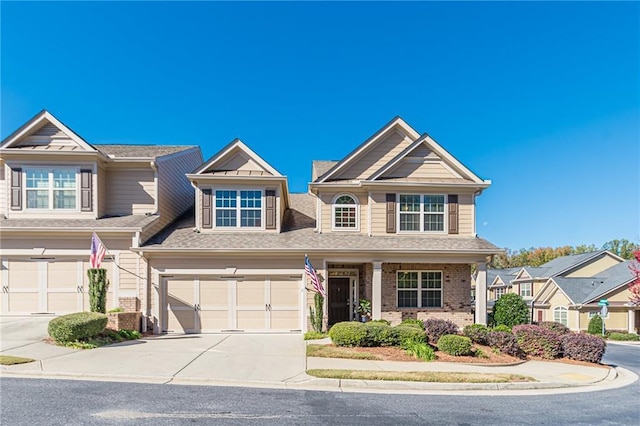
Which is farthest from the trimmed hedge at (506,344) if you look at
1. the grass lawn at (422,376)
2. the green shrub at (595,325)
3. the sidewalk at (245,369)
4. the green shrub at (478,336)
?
the green shrub at (595,325)

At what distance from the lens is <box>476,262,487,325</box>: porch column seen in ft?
55.8

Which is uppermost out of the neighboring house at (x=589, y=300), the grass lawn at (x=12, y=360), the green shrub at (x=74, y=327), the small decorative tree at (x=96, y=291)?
the small decorative tree at (x=96, y=291)

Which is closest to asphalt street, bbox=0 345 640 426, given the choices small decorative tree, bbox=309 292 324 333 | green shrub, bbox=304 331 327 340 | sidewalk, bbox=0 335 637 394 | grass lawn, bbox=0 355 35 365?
sidewalk, bbox=0 335 637 394

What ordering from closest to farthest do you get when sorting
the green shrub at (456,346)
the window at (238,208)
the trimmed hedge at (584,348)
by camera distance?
the green shrub at (456,346) < the trimmed hedge at (584,348) < the window at (238,208)

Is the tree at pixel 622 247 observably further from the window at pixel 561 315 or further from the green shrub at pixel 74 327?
the green shrub at pixel 74 327

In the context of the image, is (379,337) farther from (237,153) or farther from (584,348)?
(237,153)

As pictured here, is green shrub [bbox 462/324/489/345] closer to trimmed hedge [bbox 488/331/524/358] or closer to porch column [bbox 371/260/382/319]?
trimmed hedge [bbox 488/331/524/358]

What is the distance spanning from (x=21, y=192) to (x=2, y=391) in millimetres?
12025

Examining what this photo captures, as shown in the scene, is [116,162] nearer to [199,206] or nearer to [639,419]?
[199,206]

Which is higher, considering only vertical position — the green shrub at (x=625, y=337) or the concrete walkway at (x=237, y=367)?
the concrete walkway at (x=237, y=367)

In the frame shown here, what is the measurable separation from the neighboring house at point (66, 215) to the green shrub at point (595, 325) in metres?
34.3

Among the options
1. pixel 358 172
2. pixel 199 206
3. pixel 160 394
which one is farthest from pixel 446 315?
pixel 160 394

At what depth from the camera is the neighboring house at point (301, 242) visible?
16500 millimetres

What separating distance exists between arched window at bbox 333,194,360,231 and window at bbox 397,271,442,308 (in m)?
3.03
